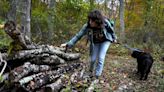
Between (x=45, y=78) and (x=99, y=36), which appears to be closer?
(x=45, y=78)

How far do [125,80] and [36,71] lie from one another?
3726 mm

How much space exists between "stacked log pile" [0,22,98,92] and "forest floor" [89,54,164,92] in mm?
673

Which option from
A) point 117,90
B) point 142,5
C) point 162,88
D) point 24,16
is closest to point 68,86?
point 117,90

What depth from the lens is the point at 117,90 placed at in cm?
894

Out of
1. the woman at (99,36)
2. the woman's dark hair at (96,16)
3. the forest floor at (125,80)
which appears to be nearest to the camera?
the woman's dark hair at (96,16)

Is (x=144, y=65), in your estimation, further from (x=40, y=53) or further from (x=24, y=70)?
(x=24, y=70)

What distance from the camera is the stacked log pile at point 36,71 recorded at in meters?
6.72

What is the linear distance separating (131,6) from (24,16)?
25837 mm

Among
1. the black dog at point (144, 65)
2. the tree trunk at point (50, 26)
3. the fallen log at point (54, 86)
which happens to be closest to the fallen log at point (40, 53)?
the fallen log at point (54, 86)

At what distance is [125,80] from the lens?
10.4 m

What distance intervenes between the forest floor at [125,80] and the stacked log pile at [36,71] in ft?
2.21

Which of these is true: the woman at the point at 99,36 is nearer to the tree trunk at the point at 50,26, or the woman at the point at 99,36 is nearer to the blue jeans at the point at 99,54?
the blue jeans at the point at 99,54

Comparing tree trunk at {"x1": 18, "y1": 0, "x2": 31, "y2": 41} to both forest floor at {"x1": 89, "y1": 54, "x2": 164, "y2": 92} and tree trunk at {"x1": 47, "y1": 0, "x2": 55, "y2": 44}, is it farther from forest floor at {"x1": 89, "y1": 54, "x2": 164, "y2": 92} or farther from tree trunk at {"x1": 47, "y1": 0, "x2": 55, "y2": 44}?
tree trunk at {"x1": 47, "y1": 0, "x2": 55, "y2": 44}

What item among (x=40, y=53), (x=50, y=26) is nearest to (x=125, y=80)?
(x=40, y=53)
